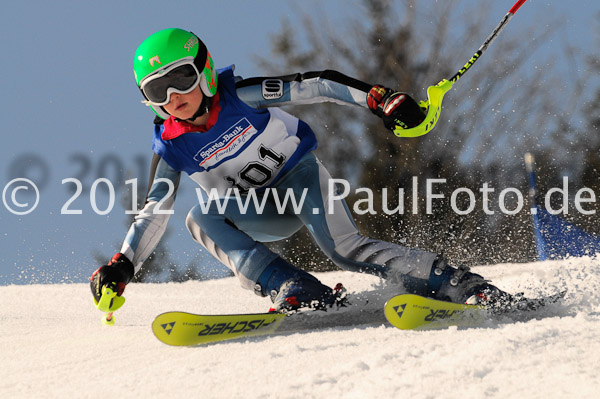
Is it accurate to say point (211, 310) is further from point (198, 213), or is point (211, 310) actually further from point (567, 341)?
point (567, 341)

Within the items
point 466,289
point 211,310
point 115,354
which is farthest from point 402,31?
point 115,354

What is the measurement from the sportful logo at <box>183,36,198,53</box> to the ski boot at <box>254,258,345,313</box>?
3.81ft

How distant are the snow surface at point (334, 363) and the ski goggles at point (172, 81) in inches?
46.6

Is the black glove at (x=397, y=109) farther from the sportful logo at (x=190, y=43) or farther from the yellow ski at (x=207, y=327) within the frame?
the yellow ski at (x=207, y=327)

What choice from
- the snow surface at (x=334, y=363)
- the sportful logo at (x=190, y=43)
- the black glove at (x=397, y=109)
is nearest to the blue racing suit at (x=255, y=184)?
the black glove at (x=397, y=109)

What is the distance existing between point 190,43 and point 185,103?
12.6 inches

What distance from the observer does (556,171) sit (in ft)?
37.6

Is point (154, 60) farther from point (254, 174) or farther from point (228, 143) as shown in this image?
point (254, 174)

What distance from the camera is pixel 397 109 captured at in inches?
122

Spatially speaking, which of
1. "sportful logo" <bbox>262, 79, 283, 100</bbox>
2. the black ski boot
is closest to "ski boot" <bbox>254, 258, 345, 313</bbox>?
the black ski boot

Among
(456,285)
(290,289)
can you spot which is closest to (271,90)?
(290,289)

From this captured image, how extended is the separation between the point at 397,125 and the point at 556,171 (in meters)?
9.23

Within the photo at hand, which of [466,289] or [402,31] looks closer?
[466,289]

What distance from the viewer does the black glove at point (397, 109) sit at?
311cm
